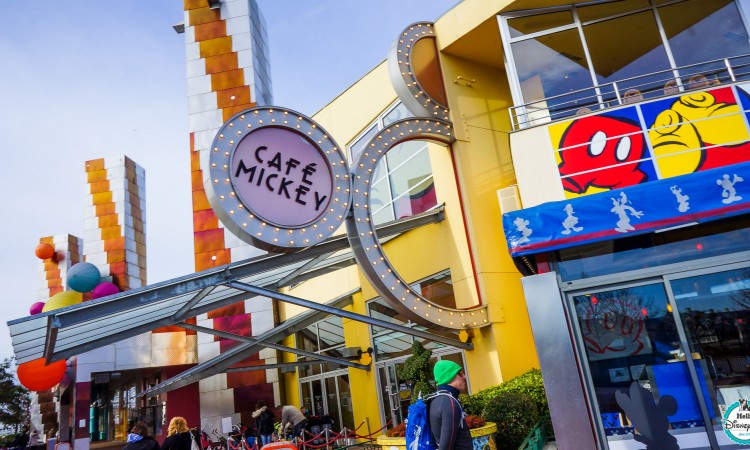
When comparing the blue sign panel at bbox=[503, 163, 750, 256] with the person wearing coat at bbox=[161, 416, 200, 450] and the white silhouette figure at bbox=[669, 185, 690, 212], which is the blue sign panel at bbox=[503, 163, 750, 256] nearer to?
the white silhouette figure at bbox=[669, 185, 690, 212]

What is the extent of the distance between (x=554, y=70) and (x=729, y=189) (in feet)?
14.3

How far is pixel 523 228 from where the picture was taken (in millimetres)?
6992

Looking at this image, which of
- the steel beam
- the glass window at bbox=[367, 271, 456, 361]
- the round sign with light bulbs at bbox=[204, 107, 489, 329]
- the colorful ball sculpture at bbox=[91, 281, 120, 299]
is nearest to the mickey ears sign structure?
the round sign with light bulbs at bbox=[204, 107, 489, 329]

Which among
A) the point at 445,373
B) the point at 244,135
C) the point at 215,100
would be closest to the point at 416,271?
the point at 244,135

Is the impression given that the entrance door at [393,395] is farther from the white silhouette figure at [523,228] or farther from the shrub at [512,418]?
the white silhouette figure at [523,228]

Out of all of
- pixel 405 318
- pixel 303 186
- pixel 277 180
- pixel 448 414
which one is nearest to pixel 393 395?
pixel 405 318

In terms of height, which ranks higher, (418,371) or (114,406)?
(114,406)

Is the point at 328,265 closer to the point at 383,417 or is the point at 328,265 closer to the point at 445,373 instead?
the point at 383,417

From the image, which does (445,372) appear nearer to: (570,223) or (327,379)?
(570,223)

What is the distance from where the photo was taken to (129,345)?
18844 millimetres

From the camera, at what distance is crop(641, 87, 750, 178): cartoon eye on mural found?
786 cm

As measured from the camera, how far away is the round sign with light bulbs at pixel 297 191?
7910mm

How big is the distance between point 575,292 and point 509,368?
383 cm

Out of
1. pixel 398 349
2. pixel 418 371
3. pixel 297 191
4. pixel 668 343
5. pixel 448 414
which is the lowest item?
pixel 448 414
